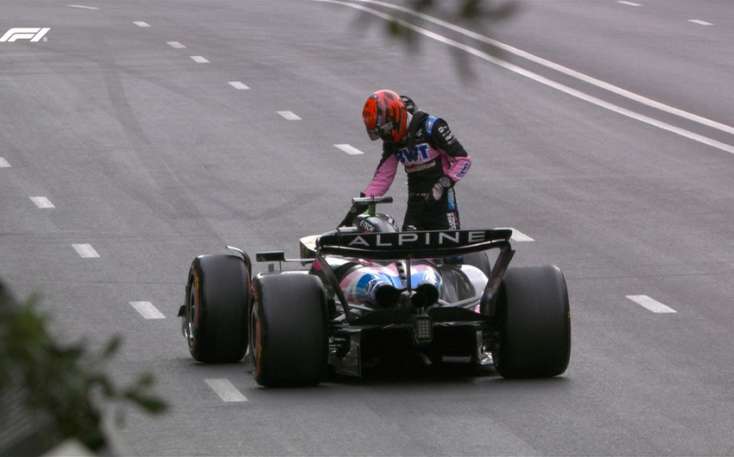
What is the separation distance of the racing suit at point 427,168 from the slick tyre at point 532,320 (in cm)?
168

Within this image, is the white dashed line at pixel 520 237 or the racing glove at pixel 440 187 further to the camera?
the white dashed line at pixel 520 237

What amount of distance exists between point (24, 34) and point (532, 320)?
2415 cm

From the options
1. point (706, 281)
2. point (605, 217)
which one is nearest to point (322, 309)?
point (706, 281)

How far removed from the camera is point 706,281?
1845cm

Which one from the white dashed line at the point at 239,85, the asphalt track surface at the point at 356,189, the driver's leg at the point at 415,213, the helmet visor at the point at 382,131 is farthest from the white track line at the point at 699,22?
the helmet visor at the point at 382,131

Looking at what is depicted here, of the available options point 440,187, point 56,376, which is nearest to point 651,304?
point 440,187

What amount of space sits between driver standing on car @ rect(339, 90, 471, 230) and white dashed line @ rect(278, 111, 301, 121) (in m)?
13.8

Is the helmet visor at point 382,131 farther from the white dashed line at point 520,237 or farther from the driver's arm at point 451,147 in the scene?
the white dashed line at point 520,237

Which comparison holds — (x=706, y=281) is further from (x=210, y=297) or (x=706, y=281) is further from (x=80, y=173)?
(x=80, y=173)

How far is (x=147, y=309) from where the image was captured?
16.8 meters

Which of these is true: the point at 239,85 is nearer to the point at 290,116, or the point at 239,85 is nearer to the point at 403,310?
the point at 290,116

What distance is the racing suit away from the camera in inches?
569

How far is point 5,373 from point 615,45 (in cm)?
3209

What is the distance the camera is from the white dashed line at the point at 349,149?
26430 mm
